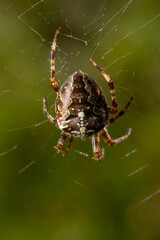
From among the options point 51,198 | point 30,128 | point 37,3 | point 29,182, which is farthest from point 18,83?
point 51,198

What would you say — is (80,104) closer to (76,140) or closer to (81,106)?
(81,106)

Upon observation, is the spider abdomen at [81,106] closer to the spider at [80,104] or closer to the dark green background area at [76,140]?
the spider at [80,104]

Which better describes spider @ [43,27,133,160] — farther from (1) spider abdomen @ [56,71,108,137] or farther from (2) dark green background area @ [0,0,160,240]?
(2) dark green background area @ [0,0,160,240]

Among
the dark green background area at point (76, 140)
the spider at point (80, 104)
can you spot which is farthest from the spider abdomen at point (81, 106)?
the dark green background area at point (76, 140)

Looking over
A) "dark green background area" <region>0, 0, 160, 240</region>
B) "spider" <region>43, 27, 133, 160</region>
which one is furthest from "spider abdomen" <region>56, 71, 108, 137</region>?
"dark green background area" <region>0, 0, 160, 240</region>

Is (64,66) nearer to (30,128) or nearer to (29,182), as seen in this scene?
(30,128)

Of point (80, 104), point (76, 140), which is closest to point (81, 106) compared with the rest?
point (80, 104)
